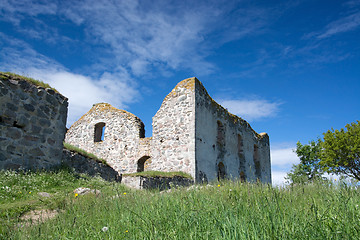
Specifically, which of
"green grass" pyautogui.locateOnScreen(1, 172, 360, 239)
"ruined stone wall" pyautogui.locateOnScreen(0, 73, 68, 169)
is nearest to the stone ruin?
"ruined stone wall" pyautogui.locateOnScreen(0, 73, 68, 169)

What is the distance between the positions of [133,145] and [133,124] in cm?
133

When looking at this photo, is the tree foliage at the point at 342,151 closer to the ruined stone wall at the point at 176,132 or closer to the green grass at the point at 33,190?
the ruined stone wall at the point at 176,132

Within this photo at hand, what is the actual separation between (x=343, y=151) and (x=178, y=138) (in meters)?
17.6

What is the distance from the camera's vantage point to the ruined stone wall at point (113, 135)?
16.2 m

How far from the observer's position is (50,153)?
341 inches

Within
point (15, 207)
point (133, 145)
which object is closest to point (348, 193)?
point (15, 207)

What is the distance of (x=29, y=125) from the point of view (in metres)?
8.20

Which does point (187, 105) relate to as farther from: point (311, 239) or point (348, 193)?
point (311, 239)

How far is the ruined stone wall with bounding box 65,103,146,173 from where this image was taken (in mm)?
16250

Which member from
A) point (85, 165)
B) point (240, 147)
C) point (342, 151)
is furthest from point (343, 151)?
point (85, 165)

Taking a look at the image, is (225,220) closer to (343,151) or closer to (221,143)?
(221,143)

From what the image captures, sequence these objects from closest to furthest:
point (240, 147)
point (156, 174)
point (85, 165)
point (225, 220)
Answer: point (225, 220) < point (85, 165) < point (156, 174) < point (240, 147)

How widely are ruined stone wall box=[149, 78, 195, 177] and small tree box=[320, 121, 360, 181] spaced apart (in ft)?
53.7

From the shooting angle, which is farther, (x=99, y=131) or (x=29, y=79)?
(x=99, y=131)
